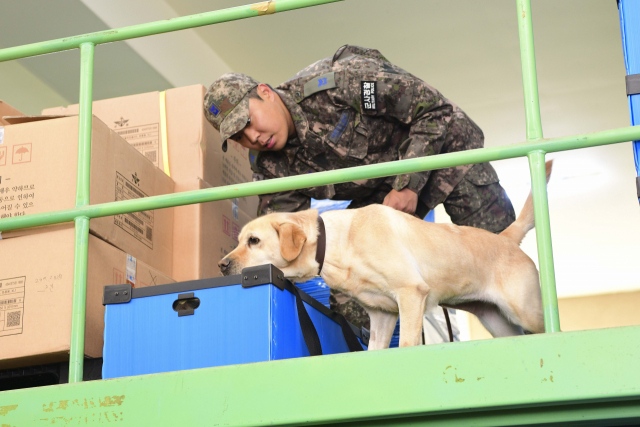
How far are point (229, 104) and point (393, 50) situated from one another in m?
3.01

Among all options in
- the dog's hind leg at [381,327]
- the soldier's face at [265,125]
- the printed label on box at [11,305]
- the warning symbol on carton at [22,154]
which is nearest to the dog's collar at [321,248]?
the dog's hind leg at [381,327]

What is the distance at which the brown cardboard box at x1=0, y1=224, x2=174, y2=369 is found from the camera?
87.7 inches

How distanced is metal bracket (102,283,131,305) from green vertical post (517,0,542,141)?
1.26 meters

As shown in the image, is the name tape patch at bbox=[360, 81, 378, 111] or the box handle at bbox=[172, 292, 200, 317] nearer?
the box handle at bbox=[172, 292, 200, 317]

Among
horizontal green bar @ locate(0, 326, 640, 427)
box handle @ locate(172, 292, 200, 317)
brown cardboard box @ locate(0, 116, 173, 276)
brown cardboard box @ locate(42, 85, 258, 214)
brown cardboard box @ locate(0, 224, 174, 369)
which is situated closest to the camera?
horizontal green bar @ locate(0, 326, 640, 427)

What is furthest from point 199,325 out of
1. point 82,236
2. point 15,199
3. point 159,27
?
point 15,199

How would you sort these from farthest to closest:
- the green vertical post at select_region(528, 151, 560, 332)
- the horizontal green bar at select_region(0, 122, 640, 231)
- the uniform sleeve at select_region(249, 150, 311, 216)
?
the uniform sleeve at select_region(249, 150, 311, 216) < the horizontal green bar at select_region(0, 122, 640, 231) < the green vertical post at select_region(528, 151, 560, 332)

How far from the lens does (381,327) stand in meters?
2.56

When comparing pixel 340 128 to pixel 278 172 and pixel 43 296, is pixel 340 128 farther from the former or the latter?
pixel 43 296

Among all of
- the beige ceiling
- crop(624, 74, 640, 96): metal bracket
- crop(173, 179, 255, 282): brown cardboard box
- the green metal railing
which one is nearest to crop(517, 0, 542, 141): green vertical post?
the green metal railing

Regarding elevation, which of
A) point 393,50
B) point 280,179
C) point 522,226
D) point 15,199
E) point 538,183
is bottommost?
point 538,183

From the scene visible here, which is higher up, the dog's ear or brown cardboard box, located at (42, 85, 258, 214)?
brown cardboard box, located at (42, 85, 258, 214)

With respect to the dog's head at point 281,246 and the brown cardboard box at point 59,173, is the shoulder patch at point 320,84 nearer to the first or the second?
the dog's head at point 281,246

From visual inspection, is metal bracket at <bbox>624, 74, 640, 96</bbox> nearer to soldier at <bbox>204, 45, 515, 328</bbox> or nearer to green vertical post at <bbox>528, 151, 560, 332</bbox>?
green vertical post at <bbox>528, 151, 560, 332</bbox>
